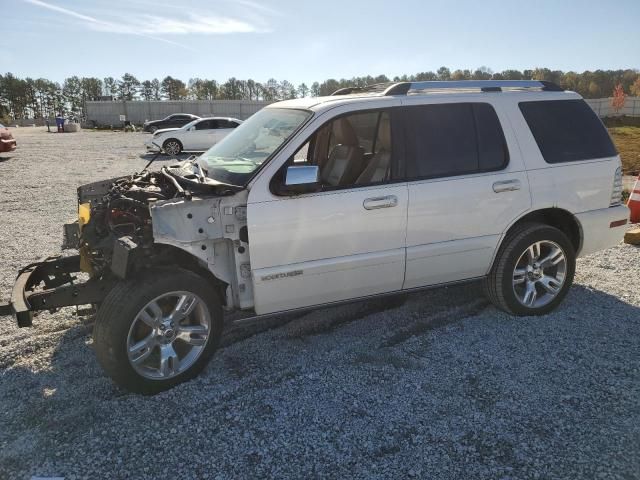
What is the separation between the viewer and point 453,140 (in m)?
4.22

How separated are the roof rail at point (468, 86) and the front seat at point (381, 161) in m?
0.29

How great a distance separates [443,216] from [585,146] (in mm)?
1724

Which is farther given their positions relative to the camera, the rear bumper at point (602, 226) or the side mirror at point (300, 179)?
the rear bumper at point (602, 226)

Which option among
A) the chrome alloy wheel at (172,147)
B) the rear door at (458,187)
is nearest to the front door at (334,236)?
the rear door at (458,187)

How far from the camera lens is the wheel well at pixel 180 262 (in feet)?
11.8

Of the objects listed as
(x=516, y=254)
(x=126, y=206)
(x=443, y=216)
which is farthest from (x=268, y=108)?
(x=516, y=254)

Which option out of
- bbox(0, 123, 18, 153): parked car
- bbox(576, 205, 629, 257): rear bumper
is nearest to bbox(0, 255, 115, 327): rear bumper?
bbox(576, 205, 629, 257): rear bumper

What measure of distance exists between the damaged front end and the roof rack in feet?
5.75

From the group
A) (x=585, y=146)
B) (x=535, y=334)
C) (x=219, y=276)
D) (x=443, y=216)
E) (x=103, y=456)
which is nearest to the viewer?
(x=103, y=456)

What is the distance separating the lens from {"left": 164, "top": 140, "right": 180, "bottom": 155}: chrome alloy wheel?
64.0 ft

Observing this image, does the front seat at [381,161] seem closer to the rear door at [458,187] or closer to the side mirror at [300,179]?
the rear door at [458,187]

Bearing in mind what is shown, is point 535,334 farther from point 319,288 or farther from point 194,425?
point 194,425

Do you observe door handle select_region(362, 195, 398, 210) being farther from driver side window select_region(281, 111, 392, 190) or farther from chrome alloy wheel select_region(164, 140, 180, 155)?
chrome alloy wheel select_region(164, 140, 180, 155)

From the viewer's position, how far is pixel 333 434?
3092mm
